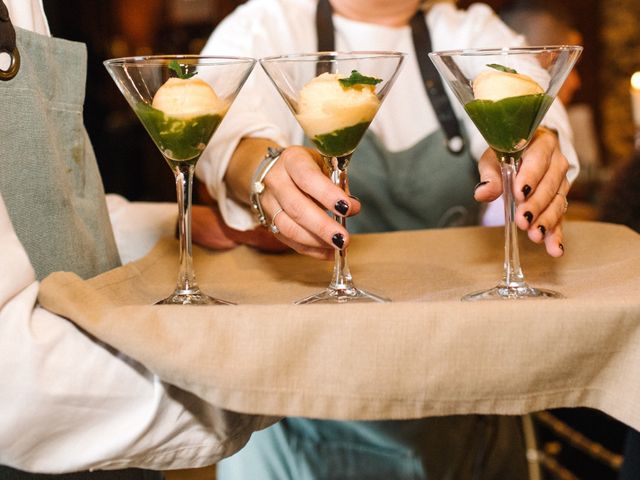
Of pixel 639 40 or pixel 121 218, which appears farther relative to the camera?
pixel 639 40

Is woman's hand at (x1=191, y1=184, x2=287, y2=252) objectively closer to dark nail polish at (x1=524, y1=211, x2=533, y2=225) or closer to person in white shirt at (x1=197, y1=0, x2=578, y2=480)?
person in white shirt at (x1=197, y1=0, x2=578, y2=480)

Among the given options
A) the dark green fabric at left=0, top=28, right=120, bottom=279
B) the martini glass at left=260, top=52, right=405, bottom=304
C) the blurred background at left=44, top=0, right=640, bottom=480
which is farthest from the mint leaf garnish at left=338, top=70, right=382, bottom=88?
the blurred background at left=44, top=0, right=640, bottom=480

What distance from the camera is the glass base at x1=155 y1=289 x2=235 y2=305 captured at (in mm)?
1004

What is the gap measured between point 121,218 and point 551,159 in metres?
0.75

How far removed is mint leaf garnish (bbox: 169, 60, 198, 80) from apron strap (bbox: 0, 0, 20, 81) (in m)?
0.17

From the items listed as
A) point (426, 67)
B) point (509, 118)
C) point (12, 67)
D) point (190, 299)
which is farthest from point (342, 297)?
point (426, 67)

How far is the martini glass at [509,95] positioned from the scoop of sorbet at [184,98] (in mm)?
274

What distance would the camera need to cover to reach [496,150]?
1093 mm

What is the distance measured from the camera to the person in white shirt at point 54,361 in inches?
31.5

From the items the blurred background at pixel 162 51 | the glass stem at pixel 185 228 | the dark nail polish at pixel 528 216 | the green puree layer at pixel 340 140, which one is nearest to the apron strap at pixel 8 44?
the glass stem at pixel 185 228

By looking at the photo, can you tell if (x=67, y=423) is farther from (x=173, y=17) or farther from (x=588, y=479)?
(x=173, y=17)

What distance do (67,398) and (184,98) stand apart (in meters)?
0.38

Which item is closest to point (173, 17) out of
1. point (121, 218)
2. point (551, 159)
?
point (121, 218)

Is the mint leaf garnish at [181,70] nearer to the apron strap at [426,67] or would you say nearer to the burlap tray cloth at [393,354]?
the burlap tray cloth at [393,354]
